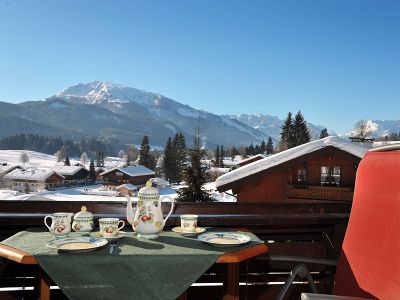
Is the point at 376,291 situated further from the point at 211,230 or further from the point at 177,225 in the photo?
the point at 177,225

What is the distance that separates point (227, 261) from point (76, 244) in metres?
0.68

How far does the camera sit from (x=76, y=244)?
166 cm

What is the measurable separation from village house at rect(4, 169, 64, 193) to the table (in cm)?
4899

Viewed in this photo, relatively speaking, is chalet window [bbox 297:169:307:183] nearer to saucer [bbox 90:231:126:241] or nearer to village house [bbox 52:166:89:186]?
saucer [bbox 90:231:126:241]

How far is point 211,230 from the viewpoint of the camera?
7.06 feet

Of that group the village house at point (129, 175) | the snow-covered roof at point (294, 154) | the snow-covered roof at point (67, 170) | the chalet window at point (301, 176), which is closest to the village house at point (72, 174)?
the snow-covered roof at point (67, 170)

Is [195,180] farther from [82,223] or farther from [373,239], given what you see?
[373,239]

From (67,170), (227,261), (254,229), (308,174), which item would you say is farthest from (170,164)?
(227,261)

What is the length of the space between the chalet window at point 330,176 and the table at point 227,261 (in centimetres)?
1058

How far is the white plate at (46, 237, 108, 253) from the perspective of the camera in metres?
1.57

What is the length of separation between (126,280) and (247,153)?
65.9 meters

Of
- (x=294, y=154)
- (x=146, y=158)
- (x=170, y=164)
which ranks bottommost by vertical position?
(x=170, y=164)

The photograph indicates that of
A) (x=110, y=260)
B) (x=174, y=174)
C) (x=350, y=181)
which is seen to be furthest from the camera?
(x=174, y=174)

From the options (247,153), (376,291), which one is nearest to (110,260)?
(376,291)
